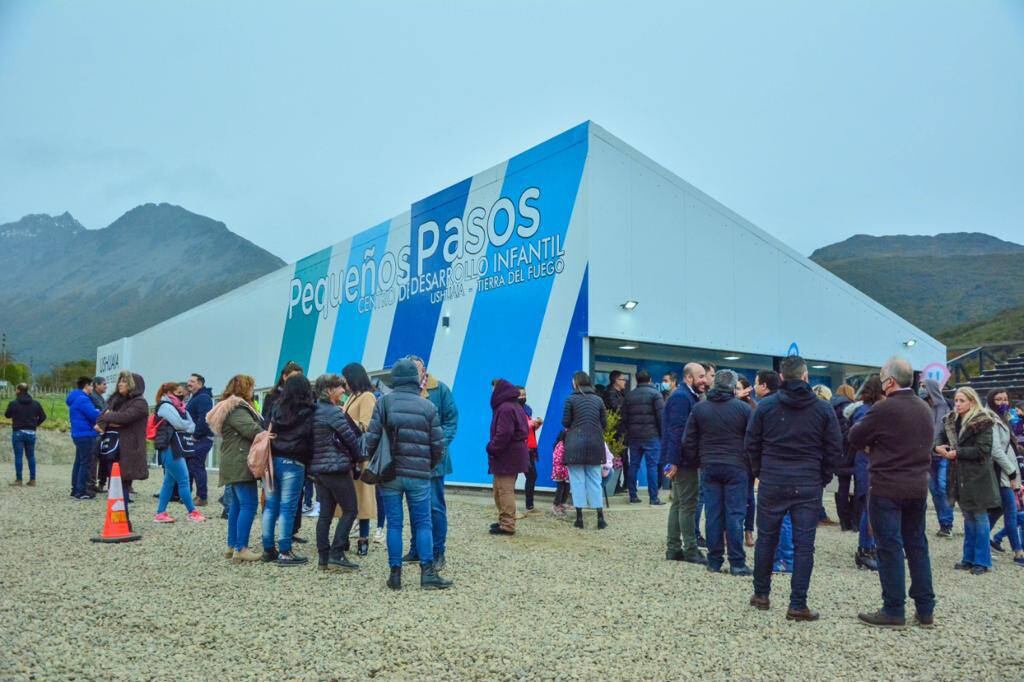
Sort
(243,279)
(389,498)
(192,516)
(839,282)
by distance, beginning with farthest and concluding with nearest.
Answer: (243,279) < (839,282) < (192,516) < (389,498)

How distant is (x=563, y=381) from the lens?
473 inches

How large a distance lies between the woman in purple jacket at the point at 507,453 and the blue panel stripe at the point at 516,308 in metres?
4.20

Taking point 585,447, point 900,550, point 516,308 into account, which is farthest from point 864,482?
point 516,308

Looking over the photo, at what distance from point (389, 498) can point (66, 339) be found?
171 m

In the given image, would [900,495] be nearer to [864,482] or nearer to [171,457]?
[864,482]

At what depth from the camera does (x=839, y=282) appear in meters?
15.7

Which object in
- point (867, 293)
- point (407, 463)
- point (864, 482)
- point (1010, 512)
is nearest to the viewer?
point (407, 463)

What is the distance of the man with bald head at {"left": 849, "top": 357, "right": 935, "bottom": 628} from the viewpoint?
483 centimetres

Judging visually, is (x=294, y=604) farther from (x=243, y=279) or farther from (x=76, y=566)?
(x=243, y=279)

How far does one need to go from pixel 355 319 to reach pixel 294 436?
12.0m

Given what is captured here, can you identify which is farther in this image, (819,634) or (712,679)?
(819,634)

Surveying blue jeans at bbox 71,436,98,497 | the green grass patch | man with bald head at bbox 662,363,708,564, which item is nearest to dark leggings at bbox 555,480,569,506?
man with bald head at bbox 662,363,708,564

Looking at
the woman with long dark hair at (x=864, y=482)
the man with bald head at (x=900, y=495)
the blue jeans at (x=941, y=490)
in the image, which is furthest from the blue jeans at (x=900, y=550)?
the blue jeans at (x=941, y=490)

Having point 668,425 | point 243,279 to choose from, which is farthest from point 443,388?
point 243,279
